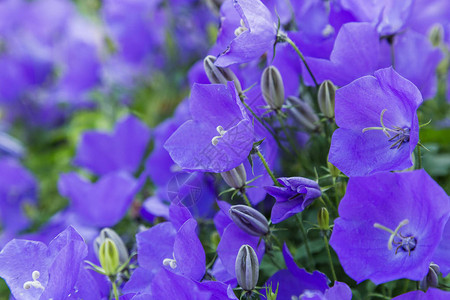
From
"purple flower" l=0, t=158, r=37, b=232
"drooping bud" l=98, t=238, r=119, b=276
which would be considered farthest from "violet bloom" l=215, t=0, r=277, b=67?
"purple flower" l=0, t=158, r=37, b=232

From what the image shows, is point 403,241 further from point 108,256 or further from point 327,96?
point 108,256

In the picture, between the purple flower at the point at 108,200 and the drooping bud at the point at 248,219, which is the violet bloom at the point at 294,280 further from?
the purple flower at the point at 108,200

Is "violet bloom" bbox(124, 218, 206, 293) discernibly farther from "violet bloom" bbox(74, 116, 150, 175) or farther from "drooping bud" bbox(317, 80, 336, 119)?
"violet bloom" bbox(74, 116, 150, 175)

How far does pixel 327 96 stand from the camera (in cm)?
58

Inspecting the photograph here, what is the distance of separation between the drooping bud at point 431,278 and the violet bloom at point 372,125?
0.30 ft

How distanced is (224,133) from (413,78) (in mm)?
305

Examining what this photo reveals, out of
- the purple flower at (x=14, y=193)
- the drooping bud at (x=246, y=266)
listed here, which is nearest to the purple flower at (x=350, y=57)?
the drooping bud at (x=246, y=266)

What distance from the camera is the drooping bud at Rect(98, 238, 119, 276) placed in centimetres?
55

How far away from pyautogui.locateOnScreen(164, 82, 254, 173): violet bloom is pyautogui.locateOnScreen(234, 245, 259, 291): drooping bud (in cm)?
8

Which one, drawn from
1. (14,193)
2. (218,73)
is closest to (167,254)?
(218,73)

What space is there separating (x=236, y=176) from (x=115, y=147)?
54 centimetres

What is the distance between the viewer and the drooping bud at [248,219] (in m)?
0.53

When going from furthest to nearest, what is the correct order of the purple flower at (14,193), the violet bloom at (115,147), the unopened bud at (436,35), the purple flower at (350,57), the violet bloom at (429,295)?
the purple flower at (14,193) < the violet bloom at (115,147) < the unopened bud at (436,35) < the purple flower at (350,57) < the violet bloom at (429,295)

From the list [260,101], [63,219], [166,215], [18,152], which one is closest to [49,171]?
[18,152]
